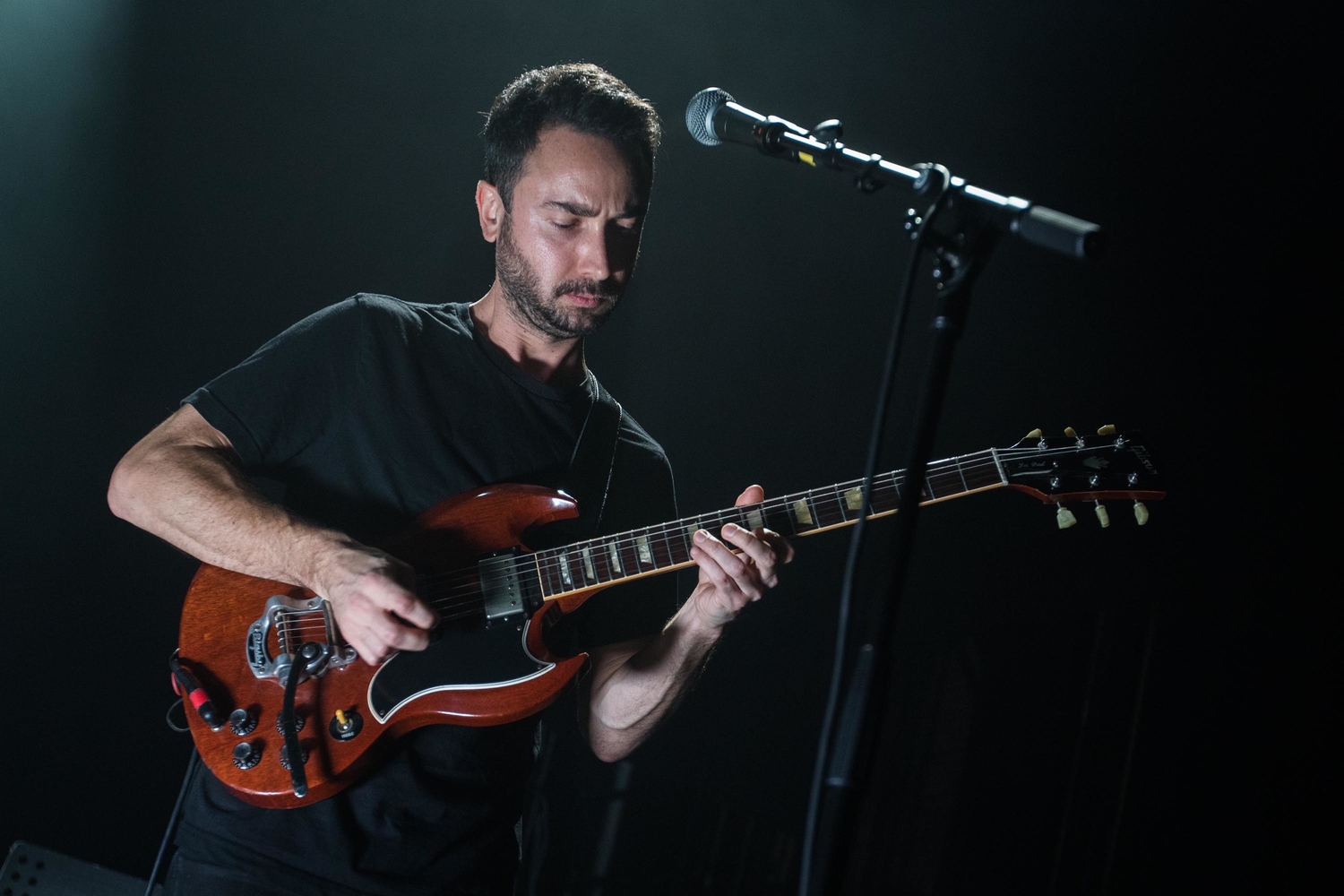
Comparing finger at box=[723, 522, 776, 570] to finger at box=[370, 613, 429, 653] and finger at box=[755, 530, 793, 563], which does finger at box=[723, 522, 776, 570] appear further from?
finger at box=[370, 613, 429, 653]

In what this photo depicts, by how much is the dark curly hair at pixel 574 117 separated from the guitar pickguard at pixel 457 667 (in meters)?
1.25

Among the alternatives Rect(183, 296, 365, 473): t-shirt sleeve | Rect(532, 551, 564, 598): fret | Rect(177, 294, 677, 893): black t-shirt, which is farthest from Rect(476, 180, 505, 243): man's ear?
Rect(532, 551, 564, 598): fret

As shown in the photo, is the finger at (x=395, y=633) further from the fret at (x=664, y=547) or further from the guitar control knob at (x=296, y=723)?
the fret at (x=664, y=547)

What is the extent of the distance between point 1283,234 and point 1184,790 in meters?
2.10

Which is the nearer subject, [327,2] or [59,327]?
[59,327]

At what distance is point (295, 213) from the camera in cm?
323

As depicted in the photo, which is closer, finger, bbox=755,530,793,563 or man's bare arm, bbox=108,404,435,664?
man's bare arm, bbox=108,404,435,664

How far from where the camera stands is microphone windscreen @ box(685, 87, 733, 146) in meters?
1.62

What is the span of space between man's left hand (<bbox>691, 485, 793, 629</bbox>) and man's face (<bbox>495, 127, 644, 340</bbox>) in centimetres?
73

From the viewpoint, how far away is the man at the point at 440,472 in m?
1.70

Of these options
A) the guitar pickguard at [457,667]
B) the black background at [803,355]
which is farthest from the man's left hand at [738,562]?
the black background at [803,355]

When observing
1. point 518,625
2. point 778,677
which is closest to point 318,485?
point 518,625

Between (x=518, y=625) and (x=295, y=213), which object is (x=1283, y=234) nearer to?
A: (x=518, y=625)

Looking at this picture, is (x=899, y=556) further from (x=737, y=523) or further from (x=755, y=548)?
(x=737, y=523)
